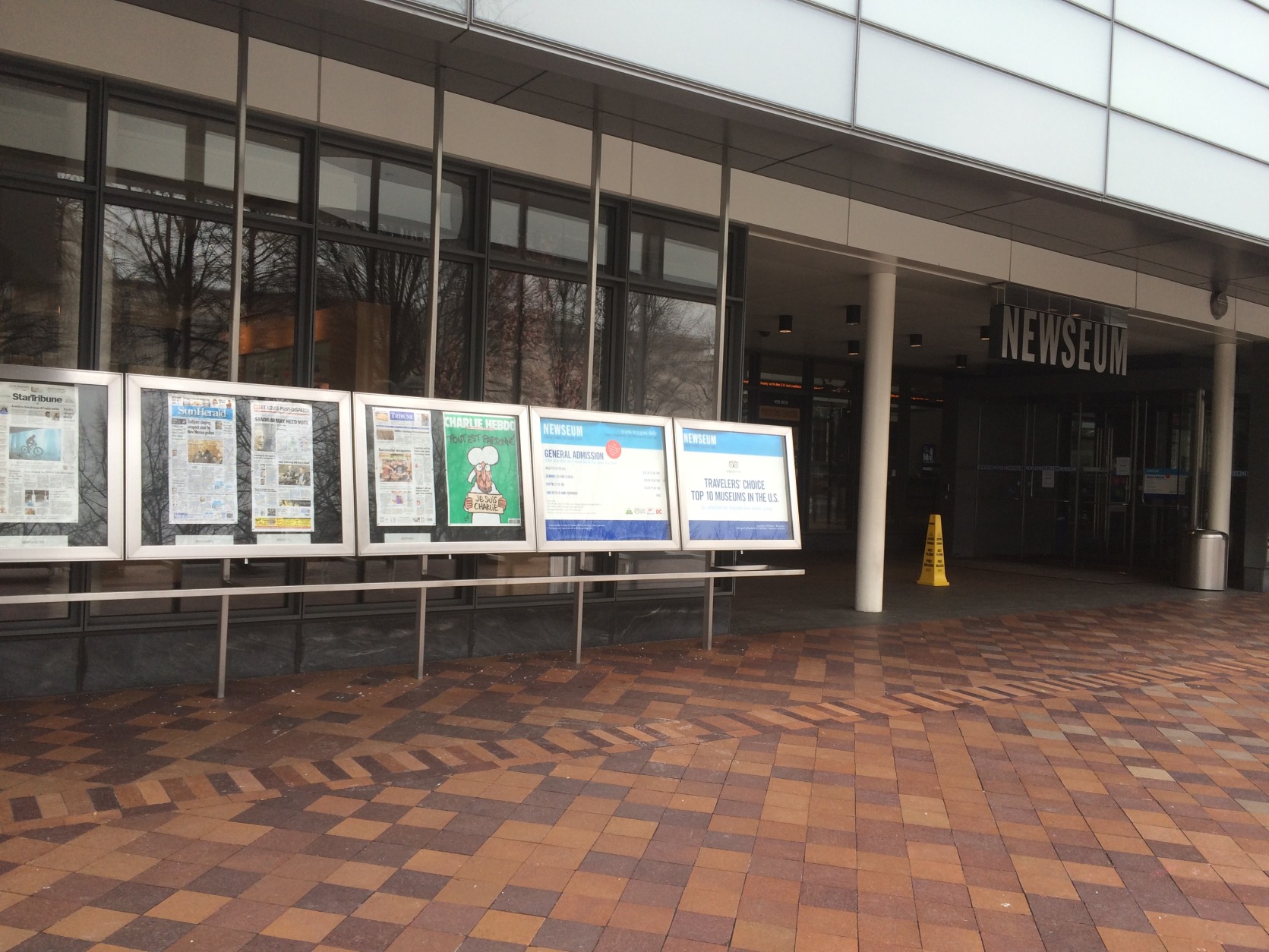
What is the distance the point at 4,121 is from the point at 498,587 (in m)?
4.10

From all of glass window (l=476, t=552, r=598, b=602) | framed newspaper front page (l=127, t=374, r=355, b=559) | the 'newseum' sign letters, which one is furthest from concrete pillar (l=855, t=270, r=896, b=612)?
framed newspaper front page (l=127, t=374, r=355, b=559)

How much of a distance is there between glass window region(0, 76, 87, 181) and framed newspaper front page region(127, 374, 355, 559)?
1.53 meters

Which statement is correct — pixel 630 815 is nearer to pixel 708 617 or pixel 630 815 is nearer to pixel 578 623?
pixel 578 623

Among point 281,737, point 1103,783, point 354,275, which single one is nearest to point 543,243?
point 354,275

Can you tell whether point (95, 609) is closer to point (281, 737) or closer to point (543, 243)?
point (281, 737)

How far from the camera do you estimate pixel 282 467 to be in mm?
5301

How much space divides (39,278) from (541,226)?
3.29 meters

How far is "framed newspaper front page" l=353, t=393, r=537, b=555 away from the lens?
5.51 m

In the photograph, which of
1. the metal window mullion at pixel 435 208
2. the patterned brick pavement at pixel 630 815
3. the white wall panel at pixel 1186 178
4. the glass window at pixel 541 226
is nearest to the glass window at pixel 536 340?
the glass window at pixel 541 226

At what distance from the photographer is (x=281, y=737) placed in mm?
4766

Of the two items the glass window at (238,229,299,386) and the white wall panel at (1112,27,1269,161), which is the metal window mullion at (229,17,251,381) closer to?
the glass window at (238,229,299,386)

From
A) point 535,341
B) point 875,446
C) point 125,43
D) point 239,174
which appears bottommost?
point 875,446

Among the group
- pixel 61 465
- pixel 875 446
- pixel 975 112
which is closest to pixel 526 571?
pixel 61 465

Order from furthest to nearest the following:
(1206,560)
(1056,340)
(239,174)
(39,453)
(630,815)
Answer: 1. (1206,560)
2. (1056,340)
3. (239,174)
4. (39,453)
5. (630,815)
